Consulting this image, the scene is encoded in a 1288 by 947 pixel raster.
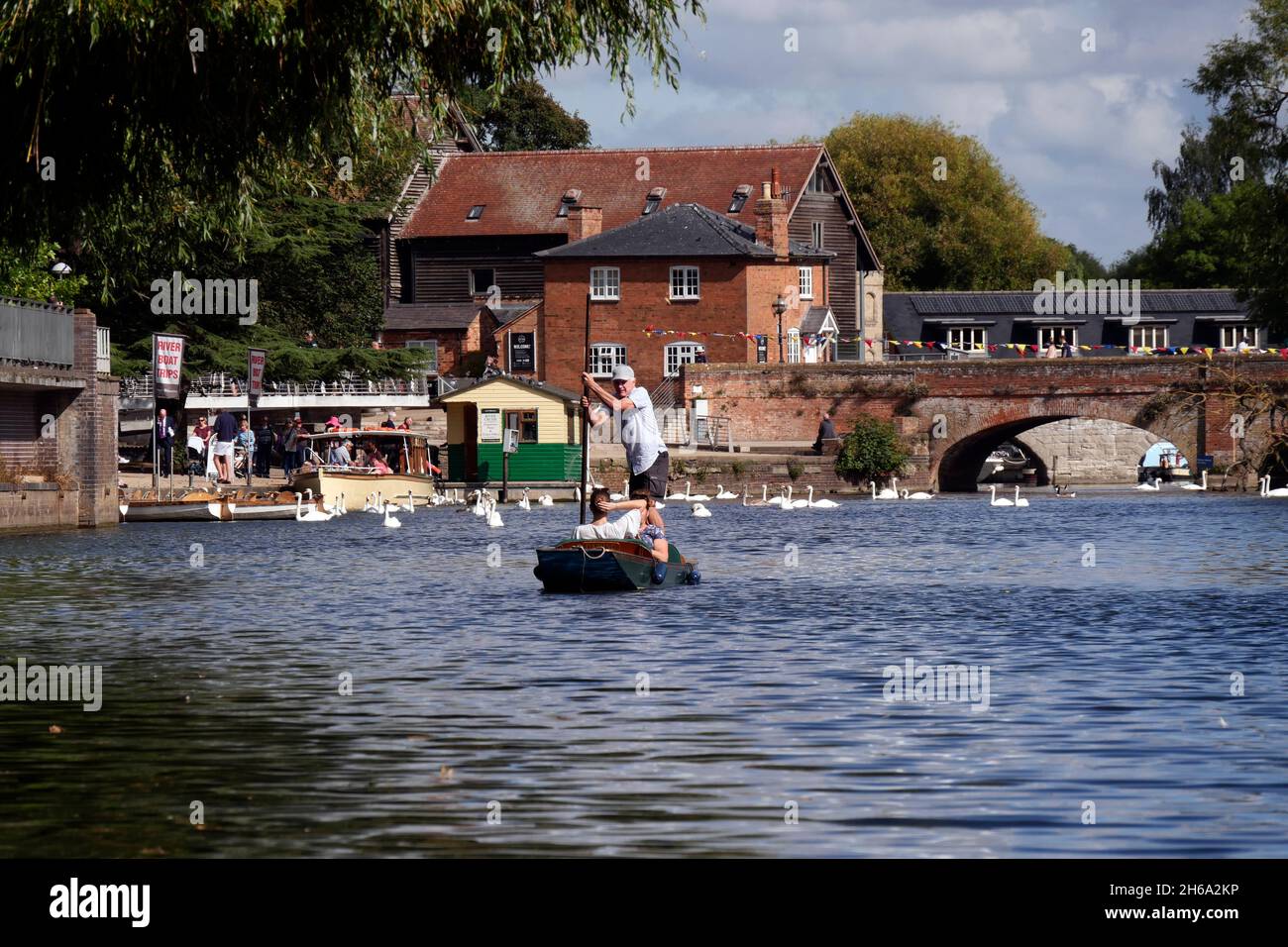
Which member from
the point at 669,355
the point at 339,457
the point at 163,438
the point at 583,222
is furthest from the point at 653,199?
the point at 163,438

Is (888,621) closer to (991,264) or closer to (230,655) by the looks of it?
(230,655)

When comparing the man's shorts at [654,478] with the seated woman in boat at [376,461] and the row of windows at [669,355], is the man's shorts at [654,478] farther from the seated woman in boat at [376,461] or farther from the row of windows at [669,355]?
the row of windows at [669,355]

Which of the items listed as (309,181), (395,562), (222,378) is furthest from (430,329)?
(309,181)

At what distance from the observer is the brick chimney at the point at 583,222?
270 ft

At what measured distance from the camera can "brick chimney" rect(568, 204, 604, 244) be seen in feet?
270

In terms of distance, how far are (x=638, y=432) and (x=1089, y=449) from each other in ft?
220

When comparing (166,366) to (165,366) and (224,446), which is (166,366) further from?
(224,446)

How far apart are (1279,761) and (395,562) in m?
22.1

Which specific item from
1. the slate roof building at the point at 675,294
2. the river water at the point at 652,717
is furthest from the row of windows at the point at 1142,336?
the river water at the point at 652,717

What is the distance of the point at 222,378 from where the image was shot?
7081cm

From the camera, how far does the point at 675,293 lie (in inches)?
3088

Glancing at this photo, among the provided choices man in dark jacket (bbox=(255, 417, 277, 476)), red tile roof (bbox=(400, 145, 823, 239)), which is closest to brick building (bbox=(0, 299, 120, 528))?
man in dark jacket (bbox=(255, 417, 277, 476))

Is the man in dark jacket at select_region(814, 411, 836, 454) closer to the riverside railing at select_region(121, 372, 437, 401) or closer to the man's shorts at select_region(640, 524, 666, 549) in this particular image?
the riverside railing at select_region(121, 372, 437, 401)

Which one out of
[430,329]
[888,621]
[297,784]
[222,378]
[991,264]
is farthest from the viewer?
[991,264]
